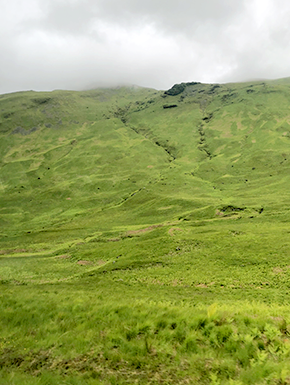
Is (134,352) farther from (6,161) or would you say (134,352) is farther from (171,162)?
(6,161)

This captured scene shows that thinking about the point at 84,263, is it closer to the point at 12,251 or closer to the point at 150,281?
the point at 150,281

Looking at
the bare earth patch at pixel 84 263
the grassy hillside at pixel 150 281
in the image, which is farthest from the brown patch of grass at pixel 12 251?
the bare earth patch at pixel 84 263

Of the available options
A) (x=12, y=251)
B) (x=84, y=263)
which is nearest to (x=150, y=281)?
(x=84, y=263)

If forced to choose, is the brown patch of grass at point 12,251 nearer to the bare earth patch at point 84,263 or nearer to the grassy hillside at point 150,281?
the grassy hillside at point 150,281

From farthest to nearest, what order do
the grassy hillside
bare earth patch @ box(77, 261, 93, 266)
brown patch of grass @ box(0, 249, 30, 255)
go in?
brown patch of grass @ box(0, 249, 30, 255) < bare earth patch @ box(77, 261, 93, 266) < the grassy hillside

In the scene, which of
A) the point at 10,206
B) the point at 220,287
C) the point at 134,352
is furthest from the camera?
the point at 10,206

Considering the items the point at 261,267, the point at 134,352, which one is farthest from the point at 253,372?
the point at 261,267

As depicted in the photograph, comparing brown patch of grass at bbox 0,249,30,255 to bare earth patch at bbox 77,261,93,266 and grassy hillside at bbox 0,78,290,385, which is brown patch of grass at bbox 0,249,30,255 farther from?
bare earth patch at bbox 77,261,93,266

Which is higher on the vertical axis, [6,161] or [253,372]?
[6,161]

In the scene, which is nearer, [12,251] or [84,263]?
[84,263]

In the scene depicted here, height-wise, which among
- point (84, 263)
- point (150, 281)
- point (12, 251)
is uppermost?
point (150, 281)

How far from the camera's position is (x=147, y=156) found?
179000 mm

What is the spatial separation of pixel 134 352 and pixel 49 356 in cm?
425

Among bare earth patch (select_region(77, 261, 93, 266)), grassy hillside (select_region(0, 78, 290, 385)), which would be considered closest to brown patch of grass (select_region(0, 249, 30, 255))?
grassy hillside (select_region(0, 78, 290, 385))
